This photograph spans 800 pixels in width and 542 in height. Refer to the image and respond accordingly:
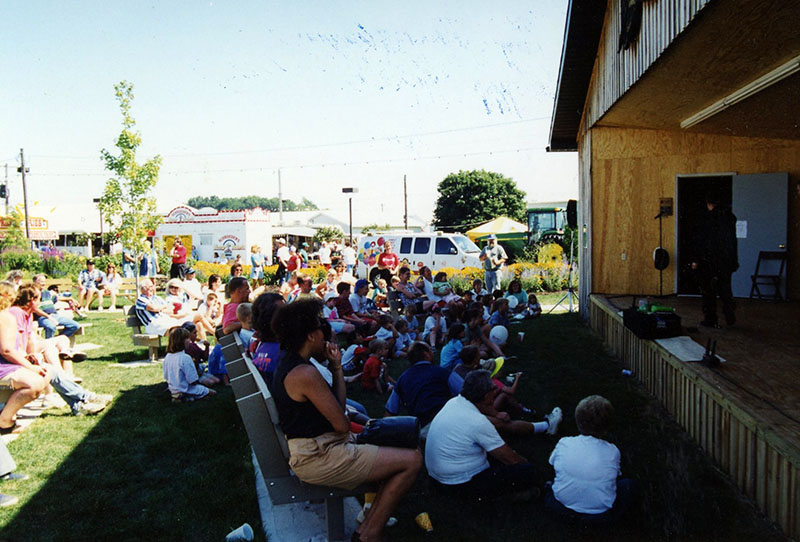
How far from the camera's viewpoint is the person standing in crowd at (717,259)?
23.6 feet

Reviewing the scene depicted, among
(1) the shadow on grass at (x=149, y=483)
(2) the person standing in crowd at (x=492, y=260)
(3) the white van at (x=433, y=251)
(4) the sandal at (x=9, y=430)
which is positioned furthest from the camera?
(3) the white van at (x=433, y=251)

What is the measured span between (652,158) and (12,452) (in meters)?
10.0

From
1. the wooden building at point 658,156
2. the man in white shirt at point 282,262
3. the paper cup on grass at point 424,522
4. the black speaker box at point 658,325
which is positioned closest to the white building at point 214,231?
the man in white shirt at point 282,262

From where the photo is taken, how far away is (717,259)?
23.7ft

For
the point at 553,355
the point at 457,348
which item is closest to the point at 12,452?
the point at 457,348

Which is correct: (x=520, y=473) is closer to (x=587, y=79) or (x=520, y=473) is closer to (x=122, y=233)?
(x=587, y=79)

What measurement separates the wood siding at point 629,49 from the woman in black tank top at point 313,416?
3.94m

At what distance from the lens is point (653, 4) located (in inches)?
241

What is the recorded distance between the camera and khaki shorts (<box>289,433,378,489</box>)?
3.37 metres

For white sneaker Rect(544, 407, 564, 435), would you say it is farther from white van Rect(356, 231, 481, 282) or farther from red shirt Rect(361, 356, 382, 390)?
white van Rect(356, 231, 481, 282)

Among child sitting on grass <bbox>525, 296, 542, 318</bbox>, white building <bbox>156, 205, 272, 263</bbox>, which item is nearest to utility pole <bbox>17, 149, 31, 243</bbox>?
white building <bbox>156, 205, 272, 263</bbox>

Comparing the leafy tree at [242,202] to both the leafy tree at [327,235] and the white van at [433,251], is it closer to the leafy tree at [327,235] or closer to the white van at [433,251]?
the leafy tree at [327,235]

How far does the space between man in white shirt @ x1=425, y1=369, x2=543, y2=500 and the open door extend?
806 centimetres

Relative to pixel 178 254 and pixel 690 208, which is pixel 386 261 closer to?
pixel 690 208
